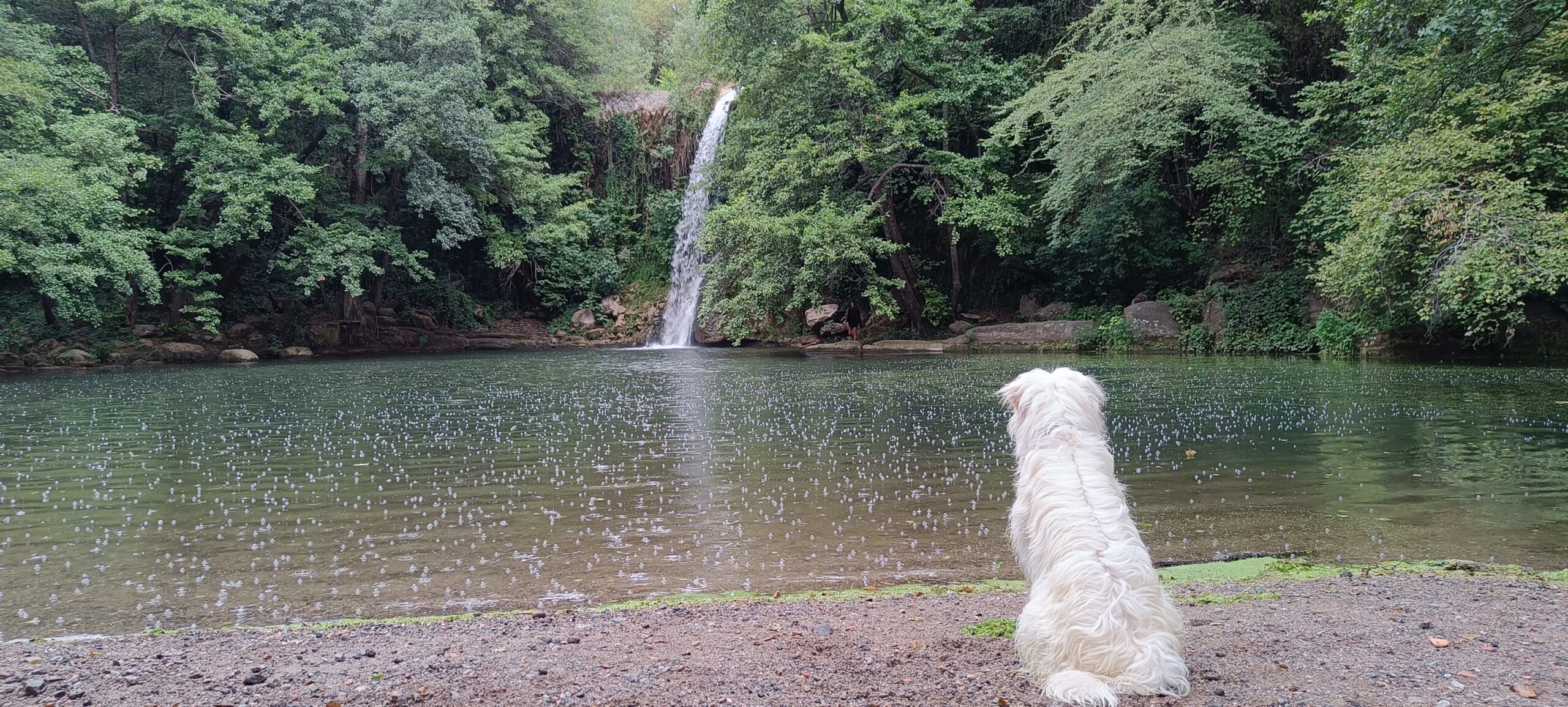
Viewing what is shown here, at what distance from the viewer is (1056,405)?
4.45 meters

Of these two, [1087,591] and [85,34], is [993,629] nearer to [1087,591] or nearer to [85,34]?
[1087,591]

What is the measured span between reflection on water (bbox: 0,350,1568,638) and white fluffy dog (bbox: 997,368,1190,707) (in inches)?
80.0

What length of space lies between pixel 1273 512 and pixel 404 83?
28.7 metres

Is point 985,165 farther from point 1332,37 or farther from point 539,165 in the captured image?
point 539,165

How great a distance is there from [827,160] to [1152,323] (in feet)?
36.8

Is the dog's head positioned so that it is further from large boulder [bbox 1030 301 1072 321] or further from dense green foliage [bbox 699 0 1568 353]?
large boulder [bbox 1030 301 1072 321]

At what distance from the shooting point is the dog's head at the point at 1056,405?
4.43 metres

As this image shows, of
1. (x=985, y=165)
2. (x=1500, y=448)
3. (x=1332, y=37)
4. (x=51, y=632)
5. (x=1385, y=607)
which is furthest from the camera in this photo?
(x=985, y=165)

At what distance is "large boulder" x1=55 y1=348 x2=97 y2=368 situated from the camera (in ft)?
84.4

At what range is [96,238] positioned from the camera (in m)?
23.0

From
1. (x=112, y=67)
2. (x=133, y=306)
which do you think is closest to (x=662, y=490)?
(x=133, y=306)

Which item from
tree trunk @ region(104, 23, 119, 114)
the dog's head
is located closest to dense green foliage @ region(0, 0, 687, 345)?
tree trunk @ region(104, 23, 119, 114)

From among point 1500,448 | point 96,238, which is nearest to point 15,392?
point 96,238

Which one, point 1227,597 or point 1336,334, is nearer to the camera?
point 1227,597
